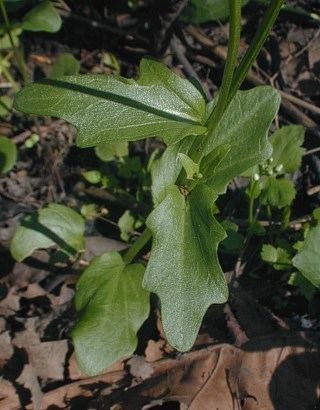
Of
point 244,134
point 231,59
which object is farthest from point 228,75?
point 244,134

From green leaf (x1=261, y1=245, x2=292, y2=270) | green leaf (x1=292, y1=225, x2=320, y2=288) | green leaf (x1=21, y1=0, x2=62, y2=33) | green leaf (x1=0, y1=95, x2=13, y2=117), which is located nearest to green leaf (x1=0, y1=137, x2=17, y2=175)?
green leaf (x1=0, y1=95, x2=13, y2=117)

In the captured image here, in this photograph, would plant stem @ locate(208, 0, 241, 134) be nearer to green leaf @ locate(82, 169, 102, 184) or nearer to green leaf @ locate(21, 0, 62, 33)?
green leaf @ locate(82, 169, 102, 184)

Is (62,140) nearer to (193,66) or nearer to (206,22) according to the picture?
(193,66)

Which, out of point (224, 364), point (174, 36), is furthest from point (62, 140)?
point (224, 364)

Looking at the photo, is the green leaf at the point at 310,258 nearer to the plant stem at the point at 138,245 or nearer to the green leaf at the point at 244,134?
the green leaf at the point at 244,134

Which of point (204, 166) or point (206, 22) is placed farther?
point (206, 22)

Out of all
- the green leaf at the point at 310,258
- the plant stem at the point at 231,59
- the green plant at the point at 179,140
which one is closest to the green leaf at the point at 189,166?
the green plant at the point at 179,140

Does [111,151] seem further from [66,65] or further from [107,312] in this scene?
[107,312]
